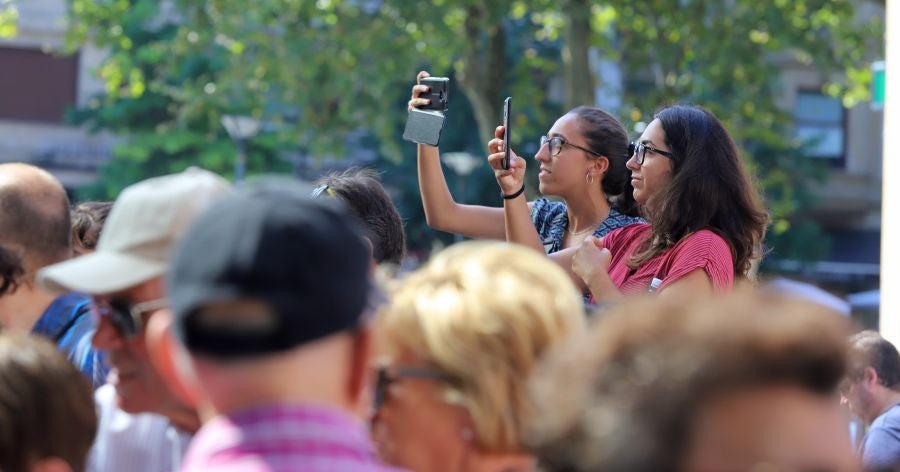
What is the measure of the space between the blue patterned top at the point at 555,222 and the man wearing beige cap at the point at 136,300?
7.56 feet

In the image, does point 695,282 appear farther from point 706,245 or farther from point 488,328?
point 488,328

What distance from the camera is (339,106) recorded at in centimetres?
1822

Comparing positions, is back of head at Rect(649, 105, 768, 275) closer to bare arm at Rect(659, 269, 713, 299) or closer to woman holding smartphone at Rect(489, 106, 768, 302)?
woman holding smartphone at Rect(489, 106, 768, 302)

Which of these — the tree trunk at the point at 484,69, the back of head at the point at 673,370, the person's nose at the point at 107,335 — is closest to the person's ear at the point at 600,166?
the person's nose at the point at 107,335

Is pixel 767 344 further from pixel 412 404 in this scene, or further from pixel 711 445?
pixel 412 404

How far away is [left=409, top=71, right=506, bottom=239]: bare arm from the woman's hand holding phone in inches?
9.0

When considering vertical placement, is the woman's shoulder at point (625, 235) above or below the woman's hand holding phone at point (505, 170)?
below

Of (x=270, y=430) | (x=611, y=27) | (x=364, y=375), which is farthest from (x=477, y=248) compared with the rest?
(x=611, y=27)

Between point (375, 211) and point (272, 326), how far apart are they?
273cm

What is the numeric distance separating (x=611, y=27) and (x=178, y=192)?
55.8 ft

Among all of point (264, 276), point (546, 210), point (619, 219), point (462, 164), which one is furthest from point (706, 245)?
point (462, 164)

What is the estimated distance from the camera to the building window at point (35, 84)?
92.3 feet

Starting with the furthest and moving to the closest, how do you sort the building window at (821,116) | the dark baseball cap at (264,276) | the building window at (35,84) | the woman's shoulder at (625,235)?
1. the building window at (821,116)
2. the building window at (35,84)
3. the woman's shoulder at (625,235)
4. the dark baseball cap at (264,276)

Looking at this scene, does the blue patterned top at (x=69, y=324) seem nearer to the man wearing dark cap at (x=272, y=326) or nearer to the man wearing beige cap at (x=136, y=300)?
the man wearing beige cap at (x=136, y=300)
